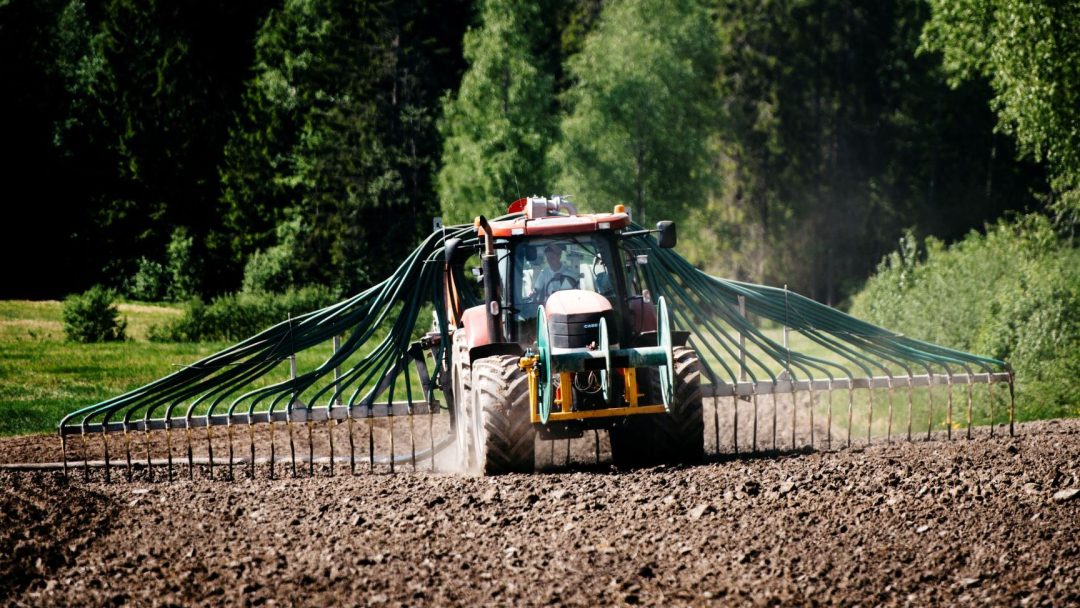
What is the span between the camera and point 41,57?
42469mm

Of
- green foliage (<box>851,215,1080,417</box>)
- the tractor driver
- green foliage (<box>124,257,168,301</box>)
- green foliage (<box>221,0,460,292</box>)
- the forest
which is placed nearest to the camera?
the tractor driver

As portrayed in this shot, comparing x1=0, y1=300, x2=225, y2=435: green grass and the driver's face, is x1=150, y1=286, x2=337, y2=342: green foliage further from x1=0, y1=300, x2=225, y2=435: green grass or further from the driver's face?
the driver's face

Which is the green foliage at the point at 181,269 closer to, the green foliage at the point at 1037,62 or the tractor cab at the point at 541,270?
the green foliage at the point at 1037,62

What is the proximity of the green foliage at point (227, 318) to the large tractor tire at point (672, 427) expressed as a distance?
18.2 m

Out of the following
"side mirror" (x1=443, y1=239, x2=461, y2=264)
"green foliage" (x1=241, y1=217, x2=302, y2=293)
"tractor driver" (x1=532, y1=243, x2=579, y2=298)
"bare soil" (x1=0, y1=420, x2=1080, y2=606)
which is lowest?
"bare soil" (x1=0, y1=420, x2=1080, y2=606)

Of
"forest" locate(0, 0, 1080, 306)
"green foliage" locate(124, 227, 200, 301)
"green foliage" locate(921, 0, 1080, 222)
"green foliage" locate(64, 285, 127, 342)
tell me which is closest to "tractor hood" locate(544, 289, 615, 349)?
"green foliage" locate(921, 0, 1080, 222)

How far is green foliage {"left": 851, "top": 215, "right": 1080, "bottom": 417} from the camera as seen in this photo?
1667 cm

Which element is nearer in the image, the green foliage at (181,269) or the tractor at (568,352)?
the tractor at (568,352)

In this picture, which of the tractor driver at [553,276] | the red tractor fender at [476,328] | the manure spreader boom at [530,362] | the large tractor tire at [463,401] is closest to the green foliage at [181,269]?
the manure spreader boom at [530,362]

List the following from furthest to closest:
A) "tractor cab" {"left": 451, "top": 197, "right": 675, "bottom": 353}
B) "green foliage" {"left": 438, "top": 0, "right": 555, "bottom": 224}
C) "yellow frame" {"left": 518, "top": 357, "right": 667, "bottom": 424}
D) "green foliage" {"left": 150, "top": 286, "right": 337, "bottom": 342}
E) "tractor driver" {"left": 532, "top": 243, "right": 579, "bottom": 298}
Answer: "green foliage" {"left": 438, "top": 0, "right": 555, "bottom": 224}
"green foliage" {"left": 150, "top": 286, "right": 337, "bottom": 342}
"tractor driver" {"left": 532, "top": 243, "right": 579, "bottom": 298}
"tractor cab" {"left": 451, "top": 197, "right": 675, "bottom": 353}
"yellow frame" {"left": 518, "top": 357, "right": 667, "bottom": 424}

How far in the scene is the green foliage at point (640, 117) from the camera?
35094 mm

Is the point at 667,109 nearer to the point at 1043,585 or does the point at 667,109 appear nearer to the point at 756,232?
the point at 756,232

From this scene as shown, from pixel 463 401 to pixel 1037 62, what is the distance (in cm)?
1737

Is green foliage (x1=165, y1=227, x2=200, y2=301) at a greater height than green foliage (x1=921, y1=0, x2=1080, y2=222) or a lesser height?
lesser
